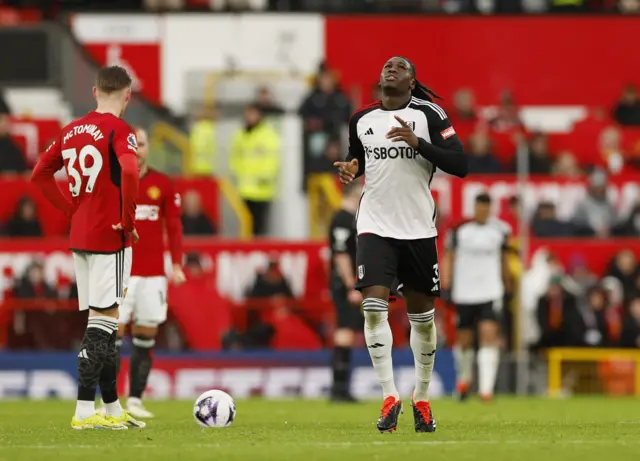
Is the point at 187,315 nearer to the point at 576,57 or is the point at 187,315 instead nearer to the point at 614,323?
the point at 614,323

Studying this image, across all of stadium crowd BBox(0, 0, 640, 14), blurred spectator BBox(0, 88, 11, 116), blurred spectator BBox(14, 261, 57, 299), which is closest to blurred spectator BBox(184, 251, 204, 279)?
blurred spectator BBox(14, 261, 57, 299)

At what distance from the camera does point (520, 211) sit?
20.5 m

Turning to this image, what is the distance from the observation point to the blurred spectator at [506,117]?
965 inches

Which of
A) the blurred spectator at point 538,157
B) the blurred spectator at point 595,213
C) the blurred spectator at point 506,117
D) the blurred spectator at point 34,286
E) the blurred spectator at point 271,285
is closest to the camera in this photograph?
the blurred spectator at point 34,286

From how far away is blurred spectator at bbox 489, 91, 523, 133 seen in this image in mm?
24516

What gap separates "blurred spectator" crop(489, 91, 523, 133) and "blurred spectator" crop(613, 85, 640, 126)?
1825mm

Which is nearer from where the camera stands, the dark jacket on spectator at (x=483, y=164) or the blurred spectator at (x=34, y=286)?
the blurred spectator at (x=34, y=286)

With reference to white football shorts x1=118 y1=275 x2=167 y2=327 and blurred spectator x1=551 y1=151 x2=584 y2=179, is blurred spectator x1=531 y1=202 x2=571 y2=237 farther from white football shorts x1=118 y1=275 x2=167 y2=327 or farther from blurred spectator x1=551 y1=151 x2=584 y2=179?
white football shorts x1=118 y1=275 x2=167 y2=327

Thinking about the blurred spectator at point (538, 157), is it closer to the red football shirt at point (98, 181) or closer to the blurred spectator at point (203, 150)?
the blurred spectator at point (203, 150)

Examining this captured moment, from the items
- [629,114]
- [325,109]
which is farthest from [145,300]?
[629,114]

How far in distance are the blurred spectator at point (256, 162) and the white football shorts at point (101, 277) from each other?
1197 cm

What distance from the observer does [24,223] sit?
2070cm

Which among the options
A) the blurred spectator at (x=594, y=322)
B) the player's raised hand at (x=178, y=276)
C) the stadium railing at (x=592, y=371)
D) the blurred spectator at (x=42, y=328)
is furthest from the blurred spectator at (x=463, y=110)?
the player's raised hand at (x=178, y=276)

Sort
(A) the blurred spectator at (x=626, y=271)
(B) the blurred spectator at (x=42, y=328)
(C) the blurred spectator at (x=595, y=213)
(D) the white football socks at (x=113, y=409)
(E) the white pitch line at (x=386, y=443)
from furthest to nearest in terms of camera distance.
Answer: (C) the blurred spectator at (x=595, y=213)
(A) the blurred spectator at (x=626, y=271)
(B) the blurred spectator at (x=42, y=328)
(D) the white football socks at (x=113, y=409)
(E) the white pitch line at (x=386, y=443)
